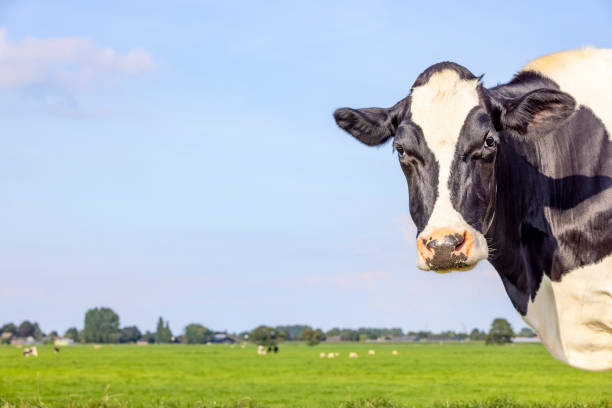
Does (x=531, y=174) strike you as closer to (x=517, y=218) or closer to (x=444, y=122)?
(x=517, y=218)

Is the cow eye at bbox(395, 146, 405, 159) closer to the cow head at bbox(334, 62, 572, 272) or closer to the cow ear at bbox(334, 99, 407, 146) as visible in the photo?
the cow head at bbox(334, 62, 572, 272)

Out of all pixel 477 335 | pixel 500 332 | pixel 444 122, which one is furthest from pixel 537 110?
pixel 477 335

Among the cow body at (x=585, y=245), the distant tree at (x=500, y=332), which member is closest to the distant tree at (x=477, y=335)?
the distant tree at (x=500, y=332)

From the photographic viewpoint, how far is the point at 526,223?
6.57 metres

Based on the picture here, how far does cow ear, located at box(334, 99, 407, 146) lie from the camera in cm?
623

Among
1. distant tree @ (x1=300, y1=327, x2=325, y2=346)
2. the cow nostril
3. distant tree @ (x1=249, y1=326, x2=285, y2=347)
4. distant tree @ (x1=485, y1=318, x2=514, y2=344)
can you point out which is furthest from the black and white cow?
distant tree @ (x1=300, y1=327, x2=325, y2=346)

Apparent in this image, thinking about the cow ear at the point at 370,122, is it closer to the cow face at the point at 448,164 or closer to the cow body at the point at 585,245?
the cow face at the point at 448,164

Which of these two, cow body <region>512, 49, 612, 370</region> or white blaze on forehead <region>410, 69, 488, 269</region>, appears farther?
cow body <region>512, 49, 612, 370</region>

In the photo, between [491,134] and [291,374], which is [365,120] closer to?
[491,134]

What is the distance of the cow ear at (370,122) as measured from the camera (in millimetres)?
6227

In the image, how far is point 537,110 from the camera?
234 inches

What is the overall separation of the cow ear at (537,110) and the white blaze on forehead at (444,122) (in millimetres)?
405

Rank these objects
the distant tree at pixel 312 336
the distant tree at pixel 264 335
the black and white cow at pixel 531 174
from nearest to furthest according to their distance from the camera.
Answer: the black and white cow at pixel 531 174 < the distant tree at pixel 264 335 < the distant tree at pixel 312 336

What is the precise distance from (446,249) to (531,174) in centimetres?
204
